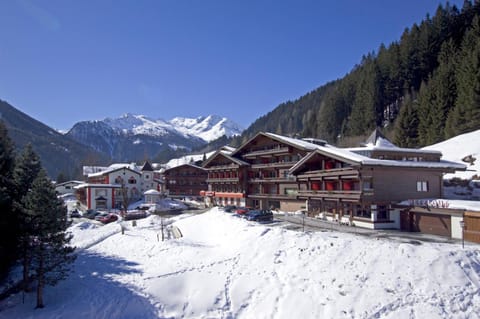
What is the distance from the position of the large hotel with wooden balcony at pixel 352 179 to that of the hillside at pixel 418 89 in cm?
2378

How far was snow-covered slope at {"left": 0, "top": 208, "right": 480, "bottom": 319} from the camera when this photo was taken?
663 inches

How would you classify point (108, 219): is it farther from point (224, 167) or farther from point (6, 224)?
point (6, 224)

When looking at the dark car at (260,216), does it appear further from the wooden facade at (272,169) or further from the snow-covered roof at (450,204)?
the snow-covered roof at (450,204)

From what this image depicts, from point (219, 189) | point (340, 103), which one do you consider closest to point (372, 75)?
point (340, 103)

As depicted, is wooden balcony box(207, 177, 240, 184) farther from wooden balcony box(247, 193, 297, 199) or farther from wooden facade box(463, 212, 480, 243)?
wooden facade box(463, 212, 480, 243)

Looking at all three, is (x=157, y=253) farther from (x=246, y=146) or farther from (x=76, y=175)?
(x=76, y=175)

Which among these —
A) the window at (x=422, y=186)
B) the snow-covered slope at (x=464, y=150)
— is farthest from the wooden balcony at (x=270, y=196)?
the snow-covered slope at (x=464, y=150)

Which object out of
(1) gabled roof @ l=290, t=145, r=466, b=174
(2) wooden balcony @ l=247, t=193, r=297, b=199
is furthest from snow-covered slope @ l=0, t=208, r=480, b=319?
(2) wooden balcony @ l=247, t=193, r=297, b=199

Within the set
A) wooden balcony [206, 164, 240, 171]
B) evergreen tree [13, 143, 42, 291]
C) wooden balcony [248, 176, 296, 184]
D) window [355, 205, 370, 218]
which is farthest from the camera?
wooden balcony [206, 164, 240, 171]

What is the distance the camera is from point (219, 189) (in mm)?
64312

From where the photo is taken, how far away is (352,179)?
109 feet

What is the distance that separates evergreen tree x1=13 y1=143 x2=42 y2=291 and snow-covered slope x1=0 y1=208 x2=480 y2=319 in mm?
2822

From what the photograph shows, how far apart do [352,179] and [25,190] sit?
98.3ft

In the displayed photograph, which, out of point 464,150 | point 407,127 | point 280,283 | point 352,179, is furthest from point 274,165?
point 280,283
